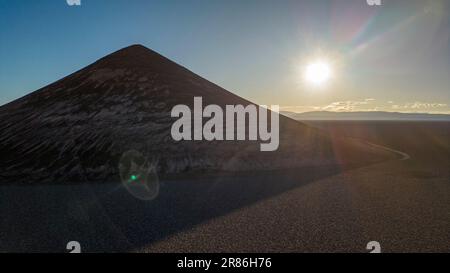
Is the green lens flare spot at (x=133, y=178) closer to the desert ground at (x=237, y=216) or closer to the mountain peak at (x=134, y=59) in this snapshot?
the desert ground at (x=237, y=216)

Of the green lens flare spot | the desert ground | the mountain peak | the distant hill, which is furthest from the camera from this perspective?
the mountain peak

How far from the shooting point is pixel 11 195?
35.8 ft

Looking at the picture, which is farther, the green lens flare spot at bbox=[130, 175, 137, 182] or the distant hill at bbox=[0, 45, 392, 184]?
the distant hill at bbox=[0, 45, 392, 184]

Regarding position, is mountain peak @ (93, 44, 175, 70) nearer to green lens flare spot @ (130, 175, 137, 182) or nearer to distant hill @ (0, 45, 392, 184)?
distant hill @ (0, 45, 392, 184)

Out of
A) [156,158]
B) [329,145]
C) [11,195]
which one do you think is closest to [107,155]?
[156,158]

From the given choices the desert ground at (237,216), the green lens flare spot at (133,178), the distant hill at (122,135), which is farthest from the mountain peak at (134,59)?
the desert ground at (237,216)

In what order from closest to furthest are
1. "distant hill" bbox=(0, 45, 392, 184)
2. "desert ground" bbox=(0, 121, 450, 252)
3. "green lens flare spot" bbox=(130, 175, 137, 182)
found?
"desert ground" bbox=(0, 121, 450, 252), "green lens flare spot" bbox=(130, 175, 137, 182), "distant hill" bbox=(0, 45, 392, 184)

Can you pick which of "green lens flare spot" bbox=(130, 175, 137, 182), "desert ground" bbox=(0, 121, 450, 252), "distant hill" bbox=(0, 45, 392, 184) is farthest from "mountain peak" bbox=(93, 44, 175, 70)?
"desert ground" bbox=(0, 121, 450, 252)

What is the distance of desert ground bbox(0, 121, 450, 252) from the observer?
652cm

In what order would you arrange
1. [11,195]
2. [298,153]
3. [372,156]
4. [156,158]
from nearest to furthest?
1. [11,195]
2. [156,158]
3. [298,153]
4. [372,156]

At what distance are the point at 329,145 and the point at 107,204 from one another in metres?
15.0

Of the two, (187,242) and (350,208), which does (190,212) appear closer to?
(187,242)
